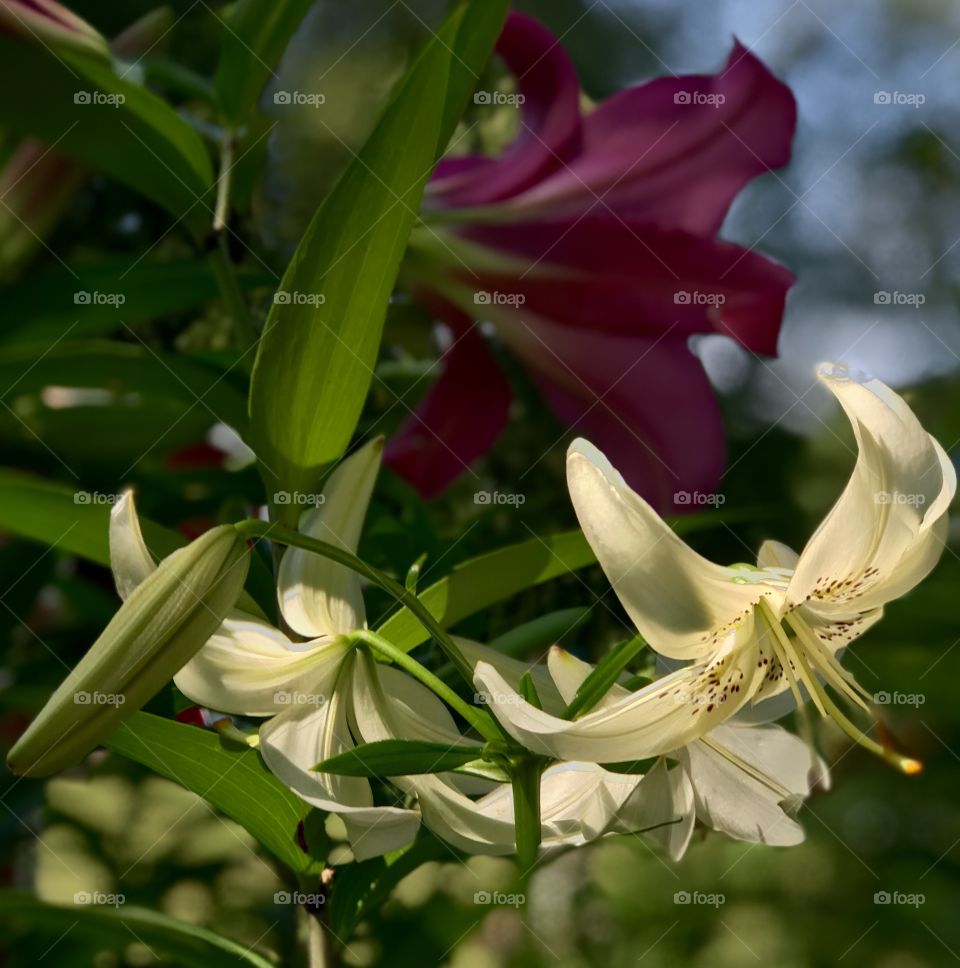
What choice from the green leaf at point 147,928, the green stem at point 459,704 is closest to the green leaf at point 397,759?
the green stem at point 459,704

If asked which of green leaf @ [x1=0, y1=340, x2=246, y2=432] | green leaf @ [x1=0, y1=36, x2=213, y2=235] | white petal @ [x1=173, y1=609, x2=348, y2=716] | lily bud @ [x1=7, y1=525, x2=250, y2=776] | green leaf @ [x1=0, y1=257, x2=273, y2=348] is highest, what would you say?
green leaf @ [x1=0, y1=36, x2=213, y2=235]

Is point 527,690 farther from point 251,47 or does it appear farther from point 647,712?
point 251,47

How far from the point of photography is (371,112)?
615mm

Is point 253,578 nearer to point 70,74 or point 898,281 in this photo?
point 70,74

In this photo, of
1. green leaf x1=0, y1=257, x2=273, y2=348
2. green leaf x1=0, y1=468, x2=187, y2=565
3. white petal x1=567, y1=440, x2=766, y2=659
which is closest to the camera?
white petal x1=567, y1=440, x2=766, y2=659

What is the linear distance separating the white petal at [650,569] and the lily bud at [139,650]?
0.26 feet

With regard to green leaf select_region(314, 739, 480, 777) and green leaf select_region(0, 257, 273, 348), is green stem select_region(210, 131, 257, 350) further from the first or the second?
green leaf select_region(314, 739, 480, 777)

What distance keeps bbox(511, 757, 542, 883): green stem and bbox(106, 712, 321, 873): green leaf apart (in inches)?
2.7

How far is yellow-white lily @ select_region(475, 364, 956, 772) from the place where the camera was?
0.67 feet

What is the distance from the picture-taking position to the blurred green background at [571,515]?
47 centimetres

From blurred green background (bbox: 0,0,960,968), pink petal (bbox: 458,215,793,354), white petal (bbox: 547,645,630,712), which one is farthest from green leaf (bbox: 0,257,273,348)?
white petal (bbox: 547,645,630,712)

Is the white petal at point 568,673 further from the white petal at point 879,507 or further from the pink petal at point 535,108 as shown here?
the pink petal at point 535,108

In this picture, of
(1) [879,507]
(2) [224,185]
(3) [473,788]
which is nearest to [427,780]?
(3) [473,788]

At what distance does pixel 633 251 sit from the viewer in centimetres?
39
